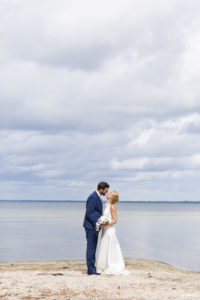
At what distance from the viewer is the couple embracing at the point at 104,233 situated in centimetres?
1304

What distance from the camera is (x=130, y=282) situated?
1223cm

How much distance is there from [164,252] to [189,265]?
6.41m

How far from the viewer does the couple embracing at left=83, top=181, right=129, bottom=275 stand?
13039 mm

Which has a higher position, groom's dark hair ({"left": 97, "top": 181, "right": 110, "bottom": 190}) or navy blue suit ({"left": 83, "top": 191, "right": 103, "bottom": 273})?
groom's dark hair ({"left": 97, "top": 181, "right": 110, "bottom": 190})

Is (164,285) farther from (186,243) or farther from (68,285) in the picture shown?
(186,243)

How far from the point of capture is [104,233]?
14055 mm

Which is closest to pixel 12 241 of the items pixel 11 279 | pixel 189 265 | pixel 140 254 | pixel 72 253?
pixel 72 253

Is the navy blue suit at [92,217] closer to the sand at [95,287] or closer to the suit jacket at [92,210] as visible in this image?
the suit jacket at [92,210]

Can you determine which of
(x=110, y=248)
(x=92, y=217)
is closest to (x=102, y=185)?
(x=92, y=217)

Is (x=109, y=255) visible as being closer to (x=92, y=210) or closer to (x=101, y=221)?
(x=101, y=221)

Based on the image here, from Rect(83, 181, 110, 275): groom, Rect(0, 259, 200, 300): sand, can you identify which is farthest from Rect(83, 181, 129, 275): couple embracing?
Rect(0, 259, 200, 300): sand

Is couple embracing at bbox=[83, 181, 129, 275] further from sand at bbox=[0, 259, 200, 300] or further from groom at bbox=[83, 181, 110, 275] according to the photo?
sand at bbox=[0, 259, 200, 300]

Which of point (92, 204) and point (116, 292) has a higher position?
point (92, 204)

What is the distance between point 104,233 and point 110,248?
1.71 feet
